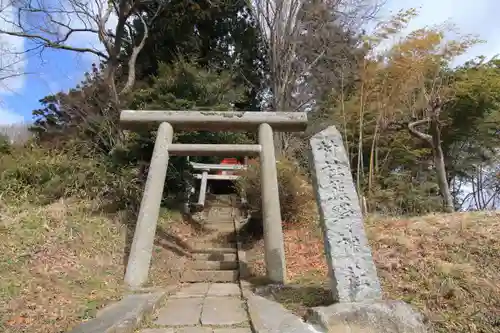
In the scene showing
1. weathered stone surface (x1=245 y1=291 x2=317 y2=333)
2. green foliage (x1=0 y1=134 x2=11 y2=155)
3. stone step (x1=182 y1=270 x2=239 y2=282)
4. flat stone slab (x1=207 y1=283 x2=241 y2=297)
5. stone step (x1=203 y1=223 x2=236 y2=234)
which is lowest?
weathered stone surface (x1=245 y1=291 x2=317 y2=333)

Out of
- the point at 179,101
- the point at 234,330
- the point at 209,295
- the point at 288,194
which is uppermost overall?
the point at 179,101

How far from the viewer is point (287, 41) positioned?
483 inches

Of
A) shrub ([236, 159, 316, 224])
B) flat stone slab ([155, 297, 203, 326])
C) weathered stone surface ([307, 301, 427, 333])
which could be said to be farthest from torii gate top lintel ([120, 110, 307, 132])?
weathered stone surface ([307, 301, 427, 333])

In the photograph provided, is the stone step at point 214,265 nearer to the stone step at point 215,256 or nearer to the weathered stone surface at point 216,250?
the stone step at point 215,256

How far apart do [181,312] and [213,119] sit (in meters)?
3.33

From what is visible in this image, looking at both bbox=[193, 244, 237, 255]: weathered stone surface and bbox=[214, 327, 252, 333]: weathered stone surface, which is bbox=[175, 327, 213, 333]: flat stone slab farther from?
bbox=[193, 244, 237, 255]: weathered stone surface

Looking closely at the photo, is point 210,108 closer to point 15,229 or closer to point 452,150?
point 15,229

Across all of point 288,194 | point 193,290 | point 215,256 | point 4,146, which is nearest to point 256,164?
point 288,194

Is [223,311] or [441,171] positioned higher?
[441,171]

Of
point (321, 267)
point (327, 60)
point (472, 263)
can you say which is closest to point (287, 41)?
point (327, 60)

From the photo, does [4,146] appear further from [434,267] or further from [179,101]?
[434,267]

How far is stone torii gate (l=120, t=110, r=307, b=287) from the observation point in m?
5.44

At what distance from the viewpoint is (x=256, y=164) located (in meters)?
7.96

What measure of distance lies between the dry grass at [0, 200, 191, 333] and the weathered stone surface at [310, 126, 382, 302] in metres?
2.55
